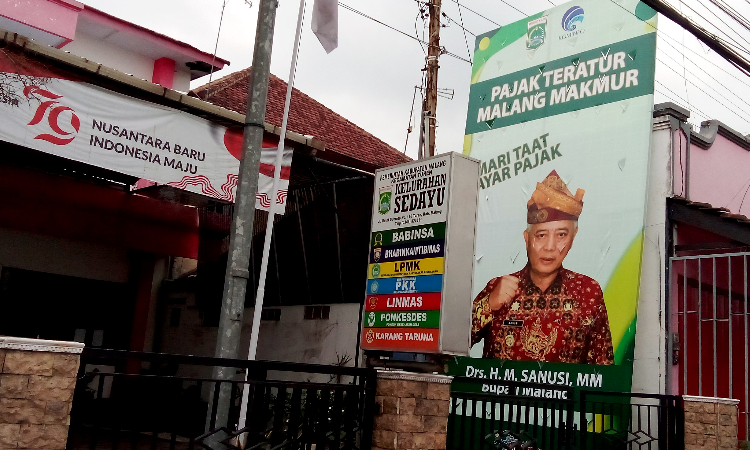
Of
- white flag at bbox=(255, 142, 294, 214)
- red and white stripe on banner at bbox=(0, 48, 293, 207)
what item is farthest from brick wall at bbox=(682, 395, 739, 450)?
red and white stripe on banner at bbox=(0, 48, 293, 207)

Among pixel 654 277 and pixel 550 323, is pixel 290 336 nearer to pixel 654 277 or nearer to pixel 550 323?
pixel 550 323

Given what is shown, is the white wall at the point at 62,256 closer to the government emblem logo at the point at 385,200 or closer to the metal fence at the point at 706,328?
the government emblem logo at the point at 385,200

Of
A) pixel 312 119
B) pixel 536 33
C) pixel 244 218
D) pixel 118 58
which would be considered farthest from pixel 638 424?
pixel 118 58

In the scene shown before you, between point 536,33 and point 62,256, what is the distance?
11.7m

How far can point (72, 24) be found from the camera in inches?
777

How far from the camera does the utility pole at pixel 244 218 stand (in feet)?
21.9

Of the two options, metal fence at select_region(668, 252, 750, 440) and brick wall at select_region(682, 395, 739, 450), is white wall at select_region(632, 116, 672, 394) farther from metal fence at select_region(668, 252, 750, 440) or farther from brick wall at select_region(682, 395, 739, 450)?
brick wall at select_region(682, 395, 739, 450)

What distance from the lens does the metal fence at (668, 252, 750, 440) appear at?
444 inches

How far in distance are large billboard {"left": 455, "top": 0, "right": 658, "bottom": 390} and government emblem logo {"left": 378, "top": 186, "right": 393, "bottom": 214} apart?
16.3 feet

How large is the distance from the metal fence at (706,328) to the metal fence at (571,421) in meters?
1.06

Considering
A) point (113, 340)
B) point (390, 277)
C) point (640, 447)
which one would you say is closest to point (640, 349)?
point (640, 447)

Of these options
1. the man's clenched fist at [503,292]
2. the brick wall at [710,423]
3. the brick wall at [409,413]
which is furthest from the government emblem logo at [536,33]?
the brick wall at [409,413]

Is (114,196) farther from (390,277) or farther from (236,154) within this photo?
(390,277)

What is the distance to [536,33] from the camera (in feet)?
47.1
